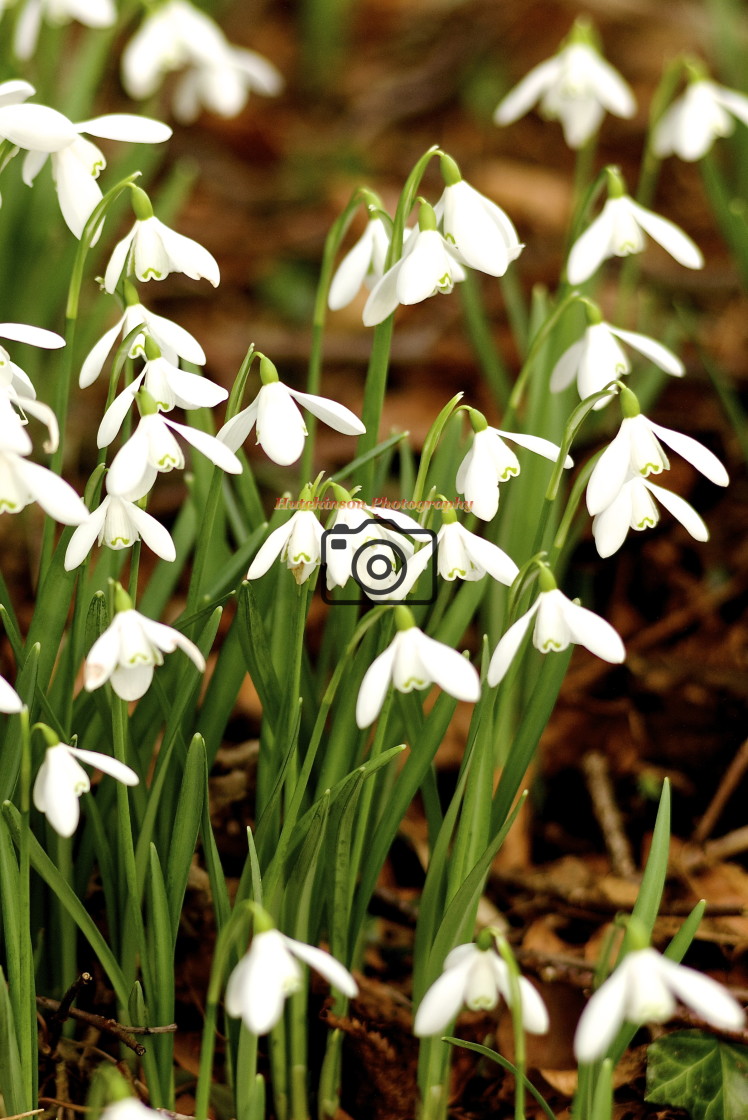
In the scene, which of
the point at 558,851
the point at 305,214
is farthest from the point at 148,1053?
the point at 305,214

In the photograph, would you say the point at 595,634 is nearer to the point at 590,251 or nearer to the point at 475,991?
the point at 475,991

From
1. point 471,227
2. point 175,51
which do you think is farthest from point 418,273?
point 175,51

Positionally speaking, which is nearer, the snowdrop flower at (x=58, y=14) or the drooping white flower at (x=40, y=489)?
the drooping white flower at (x=40, y=489)

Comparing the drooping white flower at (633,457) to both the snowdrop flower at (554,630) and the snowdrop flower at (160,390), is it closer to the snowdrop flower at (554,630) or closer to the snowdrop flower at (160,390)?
the snowdrop flower at (554,630)

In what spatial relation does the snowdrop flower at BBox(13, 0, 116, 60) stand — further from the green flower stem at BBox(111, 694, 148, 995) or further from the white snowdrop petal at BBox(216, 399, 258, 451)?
the green flower stem at BBox(111, 694, 148, 995)

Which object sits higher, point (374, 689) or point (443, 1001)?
point (374, 689)

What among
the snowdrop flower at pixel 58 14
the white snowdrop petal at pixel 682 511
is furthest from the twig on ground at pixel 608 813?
the snowdrop flower at pixel 58 14

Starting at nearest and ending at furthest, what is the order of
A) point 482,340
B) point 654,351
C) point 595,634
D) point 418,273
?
point 595,634 → point 418,273 → point 654,351 → point 482,340
